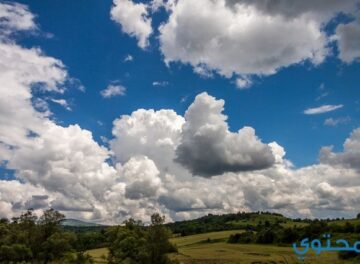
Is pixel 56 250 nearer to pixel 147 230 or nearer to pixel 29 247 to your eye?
pixel 29 247

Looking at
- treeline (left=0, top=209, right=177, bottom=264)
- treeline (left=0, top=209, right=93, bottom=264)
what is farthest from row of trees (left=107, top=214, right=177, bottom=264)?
treeline (left=0, top=209, right=93, bottom=264)

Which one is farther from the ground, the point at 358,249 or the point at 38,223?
the point at 38,223

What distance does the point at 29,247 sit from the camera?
107 metres

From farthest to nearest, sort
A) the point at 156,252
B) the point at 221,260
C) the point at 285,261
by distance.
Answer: the point at 221,260
the point at 285,261
the point at 156,252

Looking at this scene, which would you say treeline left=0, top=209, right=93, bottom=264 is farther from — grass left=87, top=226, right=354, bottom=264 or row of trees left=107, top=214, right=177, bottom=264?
grass left=87, top=226, right=354, bottom=264

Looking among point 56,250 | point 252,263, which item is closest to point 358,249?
point 252,263

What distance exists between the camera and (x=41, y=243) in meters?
109

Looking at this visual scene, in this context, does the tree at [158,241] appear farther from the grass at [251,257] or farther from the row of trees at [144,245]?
the grass at [251,257]

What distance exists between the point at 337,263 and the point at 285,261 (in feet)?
67.1

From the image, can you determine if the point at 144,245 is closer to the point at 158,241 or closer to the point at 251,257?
the point at 158,241

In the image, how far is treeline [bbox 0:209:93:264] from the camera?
105375 mm

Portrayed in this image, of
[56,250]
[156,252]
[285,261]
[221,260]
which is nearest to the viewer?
[156,252]

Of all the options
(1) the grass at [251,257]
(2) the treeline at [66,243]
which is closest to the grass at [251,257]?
(1) the grass at [251,257]

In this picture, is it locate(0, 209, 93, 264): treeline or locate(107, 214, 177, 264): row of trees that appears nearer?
locate(107, 214, 177, 264): row of trees
